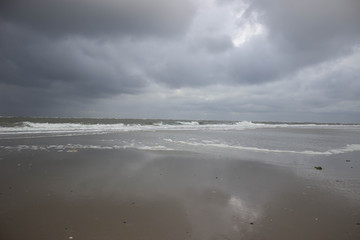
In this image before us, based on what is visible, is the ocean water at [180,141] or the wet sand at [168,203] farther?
the ocean water at [180,141]

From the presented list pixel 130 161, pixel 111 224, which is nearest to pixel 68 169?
pixel 130 161

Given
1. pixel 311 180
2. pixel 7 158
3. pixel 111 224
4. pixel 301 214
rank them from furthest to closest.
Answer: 1. pixel 7 158
2. pixel 311 180
3. pixel 301 214
4. pixel 111 224

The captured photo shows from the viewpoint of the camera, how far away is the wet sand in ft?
11.9

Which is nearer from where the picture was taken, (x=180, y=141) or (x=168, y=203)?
(x=168, y=203)

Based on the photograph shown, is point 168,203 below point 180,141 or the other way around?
below

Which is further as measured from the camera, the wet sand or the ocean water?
the ocean water

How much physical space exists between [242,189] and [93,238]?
4.00m

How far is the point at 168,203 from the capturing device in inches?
190

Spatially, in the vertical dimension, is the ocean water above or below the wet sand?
above

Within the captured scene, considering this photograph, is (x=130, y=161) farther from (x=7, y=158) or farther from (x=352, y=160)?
(x=352, y=160)

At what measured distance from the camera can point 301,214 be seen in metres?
4.36

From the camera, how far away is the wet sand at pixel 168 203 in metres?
3.62

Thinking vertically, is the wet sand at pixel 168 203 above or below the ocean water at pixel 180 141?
below

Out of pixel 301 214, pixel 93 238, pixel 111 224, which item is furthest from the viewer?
pixel 301 214
